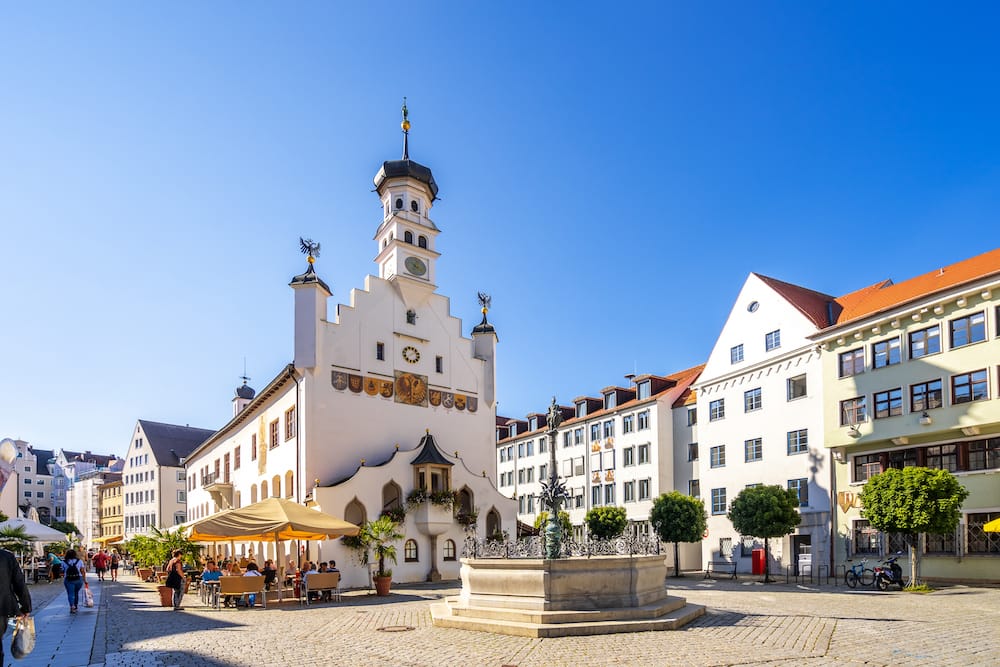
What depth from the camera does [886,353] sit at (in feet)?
108

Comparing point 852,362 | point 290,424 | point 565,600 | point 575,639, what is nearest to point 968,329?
point 852,362

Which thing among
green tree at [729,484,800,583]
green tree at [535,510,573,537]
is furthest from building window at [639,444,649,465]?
green tree at [729,484,800,583]

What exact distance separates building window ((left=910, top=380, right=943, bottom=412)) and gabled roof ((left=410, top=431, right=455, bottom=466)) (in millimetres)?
20006

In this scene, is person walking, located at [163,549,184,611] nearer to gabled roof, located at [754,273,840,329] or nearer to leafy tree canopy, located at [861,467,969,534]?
leafy tree canopy, located at [861,467,969,534]

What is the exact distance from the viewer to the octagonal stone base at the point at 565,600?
1542 cm

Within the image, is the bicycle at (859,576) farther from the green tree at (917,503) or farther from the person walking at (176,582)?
the person walking at (176,582)

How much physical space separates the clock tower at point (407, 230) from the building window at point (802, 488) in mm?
20589

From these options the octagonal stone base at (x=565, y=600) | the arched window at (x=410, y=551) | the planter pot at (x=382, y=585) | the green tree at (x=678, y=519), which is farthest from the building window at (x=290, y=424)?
the octagonal stone base at (x=565, y=600)

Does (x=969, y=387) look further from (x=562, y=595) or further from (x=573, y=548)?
(x=562, y=595)

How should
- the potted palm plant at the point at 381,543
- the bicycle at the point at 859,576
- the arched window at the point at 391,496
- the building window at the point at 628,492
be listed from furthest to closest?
1. the building window at the point at 628,492
2. the arched window at the point at 391,496
3. the bicycle at the point at 859,576
4. the potted palm plant at the point at 381,543

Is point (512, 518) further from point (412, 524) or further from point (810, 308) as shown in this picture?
point (810, 308)

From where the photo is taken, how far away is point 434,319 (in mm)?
42719

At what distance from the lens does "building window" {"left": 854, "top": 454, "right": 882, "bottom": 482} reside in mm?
33281

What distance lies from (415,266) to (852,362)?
21.9m
